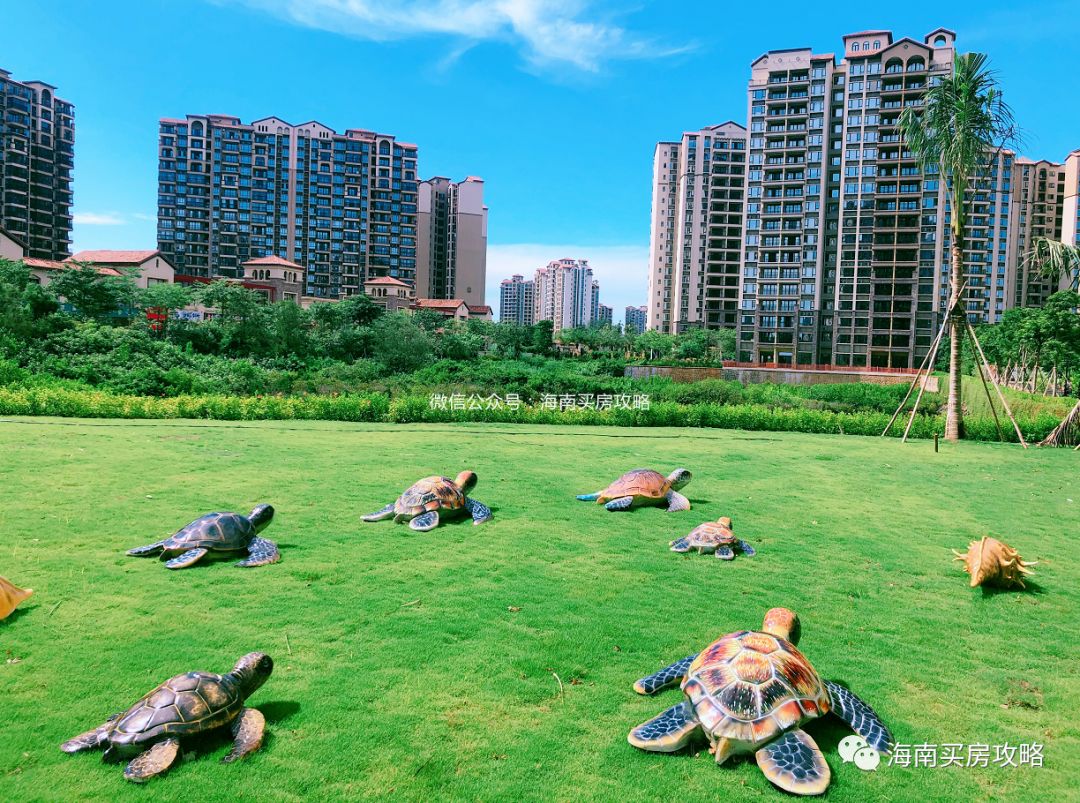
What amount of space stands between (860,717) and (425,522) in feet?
14.0

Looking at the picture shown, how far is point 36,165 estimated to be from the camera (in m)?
62.5

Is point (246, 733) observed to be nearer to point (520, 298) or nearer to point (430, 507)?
point (430, 507)

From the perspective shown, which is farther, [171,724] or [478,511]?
[478,511]

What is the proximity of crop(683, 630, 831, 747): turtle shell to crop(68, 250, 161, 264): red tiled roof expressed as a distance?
5509 centimetres

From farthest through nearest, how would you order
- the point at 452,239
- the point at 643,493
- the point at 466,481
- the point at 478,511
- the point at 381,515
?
the point at 452,239
the point at 643,493
the point at 466,481
the point at 478,511
the point at 381,515

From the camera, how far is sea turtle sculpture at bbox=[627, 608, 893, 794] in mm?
3113

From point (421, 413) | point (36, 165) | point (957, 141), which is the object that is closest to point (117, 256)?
point (36, 165)

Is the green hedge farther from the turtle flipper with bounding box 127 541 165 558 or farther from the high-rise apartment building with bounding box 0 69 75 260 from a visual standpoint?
the high-rise apartment building with bounding box 0 69 75 260

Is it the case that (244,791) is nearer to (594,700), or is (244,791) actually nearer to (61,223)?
(594,700)

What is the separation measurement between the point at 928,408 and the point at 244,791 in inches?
789

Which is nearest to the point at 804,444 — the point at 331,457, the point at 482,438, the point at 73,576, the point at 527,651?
the point at 482,438

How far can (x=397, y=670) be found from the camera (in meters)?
3.88

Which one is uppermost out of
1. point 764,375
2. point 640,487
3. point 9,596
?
point 764,375

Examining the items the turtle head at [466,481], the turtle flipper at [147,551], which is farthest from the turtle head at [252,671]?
the turtle head at [466,481]
